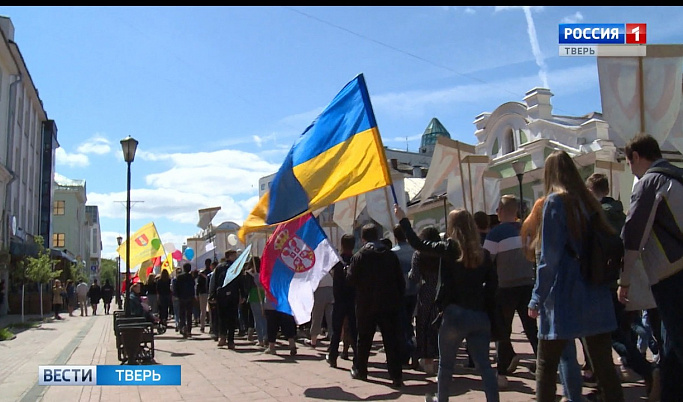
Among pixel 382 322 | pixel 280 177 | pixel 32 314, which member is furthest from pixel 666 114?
pixel 32 314

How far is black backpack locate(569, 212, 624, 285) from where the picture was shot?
4.28 meters

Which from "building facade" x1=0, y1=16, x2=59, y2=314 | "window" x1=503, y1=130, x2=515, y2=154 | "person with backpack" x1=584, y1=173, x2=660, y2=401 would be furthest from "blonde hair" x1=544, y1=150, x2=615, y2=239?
"window" x1=503, y1=130, x2=515, y2=154

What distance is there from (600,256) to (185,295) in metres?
12.9

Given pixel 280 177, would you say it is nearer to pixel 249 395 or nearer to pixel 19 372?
pixel 249 395

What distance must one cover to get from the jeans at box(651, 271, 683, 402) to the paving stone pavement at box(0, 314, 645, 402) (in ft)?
5.86

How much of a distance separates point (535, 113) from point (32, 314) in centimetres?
2654

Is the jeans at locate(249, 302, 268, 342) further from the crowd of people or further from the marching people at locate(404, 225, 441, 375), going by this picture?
the marching people at locate(404, 225, 441, 375)

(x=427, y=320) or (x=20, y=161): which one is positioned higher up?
(x=20, y=161)

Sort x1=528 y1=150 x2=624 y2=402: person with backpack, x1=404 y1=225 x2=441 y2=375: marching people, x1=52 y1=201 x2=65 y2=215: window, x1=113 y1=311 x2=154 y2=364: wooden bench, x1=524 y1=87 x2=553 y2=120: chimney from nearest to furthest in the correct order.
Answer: x1=528 y1=150 x2=624 y2=402: person with backpack, x1=404 y1=225 x2=441 y2=375: marching people, x1=113 y1=311 x2=154 y2=364: wooden bench, x1=524 y1=87 x2=553 y2=120: chimney, x1=52 y1=201 x2=65 y2=215: window

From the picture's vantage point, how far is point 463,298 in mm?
5250

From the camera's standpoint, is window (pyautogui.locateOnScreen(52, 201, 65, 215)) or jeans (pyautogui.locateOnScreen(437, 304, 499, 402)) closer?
jeans (pyautogui.locateOnScreen(437, 304, 499, 402))

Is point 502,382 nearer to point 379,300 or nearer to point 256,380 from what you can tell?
point 379,300

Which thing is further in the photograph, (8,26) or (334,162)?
(8,26)

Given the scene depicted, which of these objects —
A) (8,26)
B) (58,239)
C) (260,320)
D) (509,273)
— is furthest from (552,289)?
(58,239)
